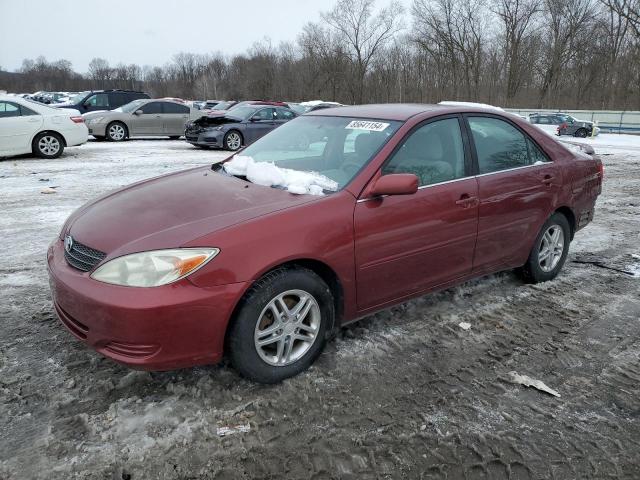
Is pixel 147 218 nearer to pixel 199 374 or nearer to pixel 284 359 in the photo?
pixel 199 374

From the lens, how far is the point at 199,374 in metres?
2.91

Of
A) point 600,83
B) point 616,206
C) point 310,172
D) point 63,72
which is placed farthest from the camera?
point 63,72

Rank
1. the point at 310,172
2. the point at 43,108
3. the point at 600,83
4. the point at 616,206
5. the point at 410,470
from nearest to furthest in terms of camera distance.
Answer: the point at 410,470 < the point at 310,172 < the point at 616,206 < the point at 43,108 < the point at 600,83

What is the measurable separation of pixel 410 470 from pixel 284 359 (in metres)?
0.95

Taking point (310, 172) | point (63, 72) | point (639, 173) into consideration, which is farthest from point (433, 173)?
point (63, 72)

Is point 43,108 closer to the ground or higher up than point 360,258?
higher up

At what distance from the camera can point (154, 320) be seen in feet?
7.86

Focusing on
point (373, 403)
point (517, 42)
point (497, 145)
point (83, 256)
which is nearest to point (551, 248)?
point (497, 145)

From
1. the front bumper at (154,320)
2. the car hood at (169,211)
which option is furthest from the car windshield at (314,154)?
the front bumper at (154,320)

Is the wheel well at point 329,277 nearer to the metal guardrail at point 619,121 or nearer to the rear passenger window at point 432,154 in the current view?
the rear passenger window at point 432,154

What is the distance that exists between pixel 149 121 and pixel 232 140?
14.7ft

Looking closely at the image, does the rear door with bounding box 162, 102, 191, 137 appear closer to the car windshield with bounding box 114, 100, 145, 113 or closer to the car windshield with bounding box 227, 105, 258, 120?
the car windshield with bounding box 114, 100, 145, 113

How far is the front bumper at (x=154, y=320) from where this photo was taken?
2.40m

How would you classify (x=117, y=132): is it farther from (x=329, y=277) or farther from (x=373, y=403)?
(x=373, y=403)
